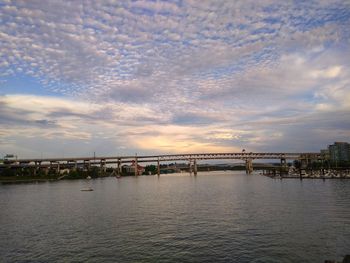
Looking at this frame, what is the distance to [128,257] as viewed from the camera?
80.3 feet

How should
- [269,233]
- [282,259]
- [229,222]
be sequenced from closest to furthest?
[282,259] → [269,233] → [229,222]

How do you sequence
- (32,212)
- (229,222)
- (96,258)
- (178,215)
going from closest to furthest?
(96,258) → (229,222) → (178,215) → (32,212)

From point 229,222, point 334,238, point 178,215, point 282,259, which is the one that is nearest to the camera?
point 282,259

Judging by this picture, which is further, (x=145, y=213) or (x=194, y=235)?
(x=145, y=213)

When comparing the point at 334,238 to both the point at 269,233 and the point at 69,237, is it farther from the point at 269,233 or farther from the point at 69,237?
the point at 69,237

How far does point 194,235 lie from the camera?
30.7 m

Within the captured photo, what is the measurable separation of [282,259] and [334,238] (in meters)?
8.08

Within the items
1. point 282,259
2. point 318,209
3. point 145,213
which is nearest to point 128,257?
point 282,259

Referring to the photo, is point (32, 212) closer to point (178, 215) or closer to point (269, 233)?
point (178, 215)

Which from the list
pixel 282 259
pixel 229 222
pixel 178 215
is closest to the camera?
pixel 282 259

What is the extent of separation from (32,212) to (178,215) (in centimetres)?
2320

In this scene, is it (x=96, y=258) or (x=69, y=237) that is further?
(x=69, y=237)

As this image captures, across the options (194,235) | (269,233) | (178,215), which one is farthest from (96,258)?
(178,215)

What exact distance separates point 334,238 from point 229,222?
1162 centimetres
